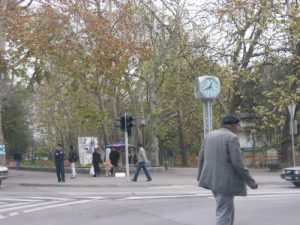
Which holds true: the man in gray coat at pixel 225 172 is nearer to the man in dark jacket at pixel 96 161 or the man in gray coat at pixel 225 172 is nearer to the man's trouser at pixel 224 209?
the man's trouser at pixel 224 209

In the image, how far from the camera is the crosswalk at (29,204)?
14.2 meters

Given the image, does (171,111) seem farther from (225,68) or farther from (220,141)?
(220,141)

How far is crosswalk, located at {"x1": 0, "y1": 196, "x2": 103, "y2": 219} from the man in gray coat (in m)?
6.78

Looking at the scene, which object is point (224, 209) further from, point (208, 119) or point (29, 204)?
point (208, 119)

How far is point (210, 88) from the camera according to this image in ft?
61.5

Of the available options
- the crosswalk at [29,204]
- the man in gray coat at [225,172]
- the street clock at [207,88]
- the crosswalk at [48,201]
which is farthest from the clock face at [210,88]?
the man in gray coat at [225,172]

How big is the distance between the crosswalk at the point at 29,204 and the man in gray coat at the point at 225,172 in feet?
22.3

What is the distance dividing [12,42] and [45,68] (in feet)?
9.99

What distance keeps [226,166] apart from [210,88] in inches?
438

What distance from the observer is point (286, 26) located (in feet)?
97.5

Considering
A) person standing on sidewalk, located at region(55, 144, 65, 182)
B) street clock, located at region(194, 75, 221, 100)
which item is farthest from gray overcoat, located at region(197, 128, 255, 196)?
person standing on sidewalk, located at region(55, 144, 65, 182)

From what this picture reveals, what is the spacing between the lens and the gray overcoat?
25.1ft

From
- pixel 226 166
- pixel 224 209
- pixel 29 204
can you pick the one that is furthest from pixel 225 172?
pixel 29 204

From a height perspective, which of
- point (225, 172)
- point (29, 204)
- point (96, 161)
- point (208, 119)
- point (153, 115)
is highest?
point (153, 115)
